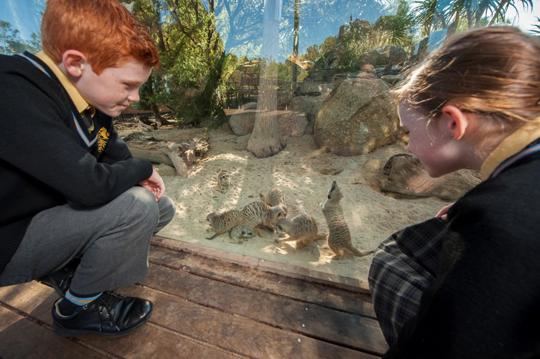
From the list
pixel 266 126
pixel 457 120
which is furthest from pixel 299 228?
pixel 266 126

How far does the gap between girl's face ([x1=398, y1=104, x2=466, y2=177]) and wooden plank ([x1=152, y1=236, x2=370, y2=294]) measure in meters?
1.05

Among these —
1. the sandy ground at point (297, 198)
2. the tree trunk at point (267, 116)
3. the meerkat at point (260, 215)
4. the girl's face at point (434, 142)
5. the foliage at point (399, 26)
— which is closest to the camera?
the girl's face at point (434, 142)

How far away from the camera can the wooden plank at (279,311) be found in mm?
1448

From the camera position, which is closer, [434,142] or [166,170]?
[434,142]

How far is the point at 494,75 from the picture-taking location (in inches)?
31.2

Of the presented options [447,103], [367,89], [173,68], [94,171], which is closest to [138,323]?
[94,171]

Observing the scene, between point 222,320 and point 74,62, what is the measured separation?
1510 mm

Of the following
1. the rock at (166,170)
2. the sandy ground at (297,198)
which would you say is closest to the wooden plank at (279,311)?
the sandy ground at (297,198)

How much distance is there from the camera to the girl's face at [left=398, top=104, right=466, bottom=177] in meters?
0.94

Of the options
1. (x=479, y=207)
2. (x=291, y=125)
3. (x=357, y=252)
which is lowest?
(x=357, y=252)

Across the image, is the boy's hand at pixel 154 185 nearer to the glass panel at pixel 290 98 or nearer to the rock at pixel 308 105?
the glass panel at pixel 290 98

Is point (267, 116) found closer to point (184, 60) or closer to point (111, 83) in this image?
point (184, 60)

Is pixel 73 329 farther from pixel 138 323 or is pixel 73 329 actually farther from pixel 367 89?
pixel 367 89

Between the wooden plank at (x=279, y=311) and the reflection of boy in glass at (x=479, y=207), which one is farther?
the wooden plank at (x=279, y=311)
